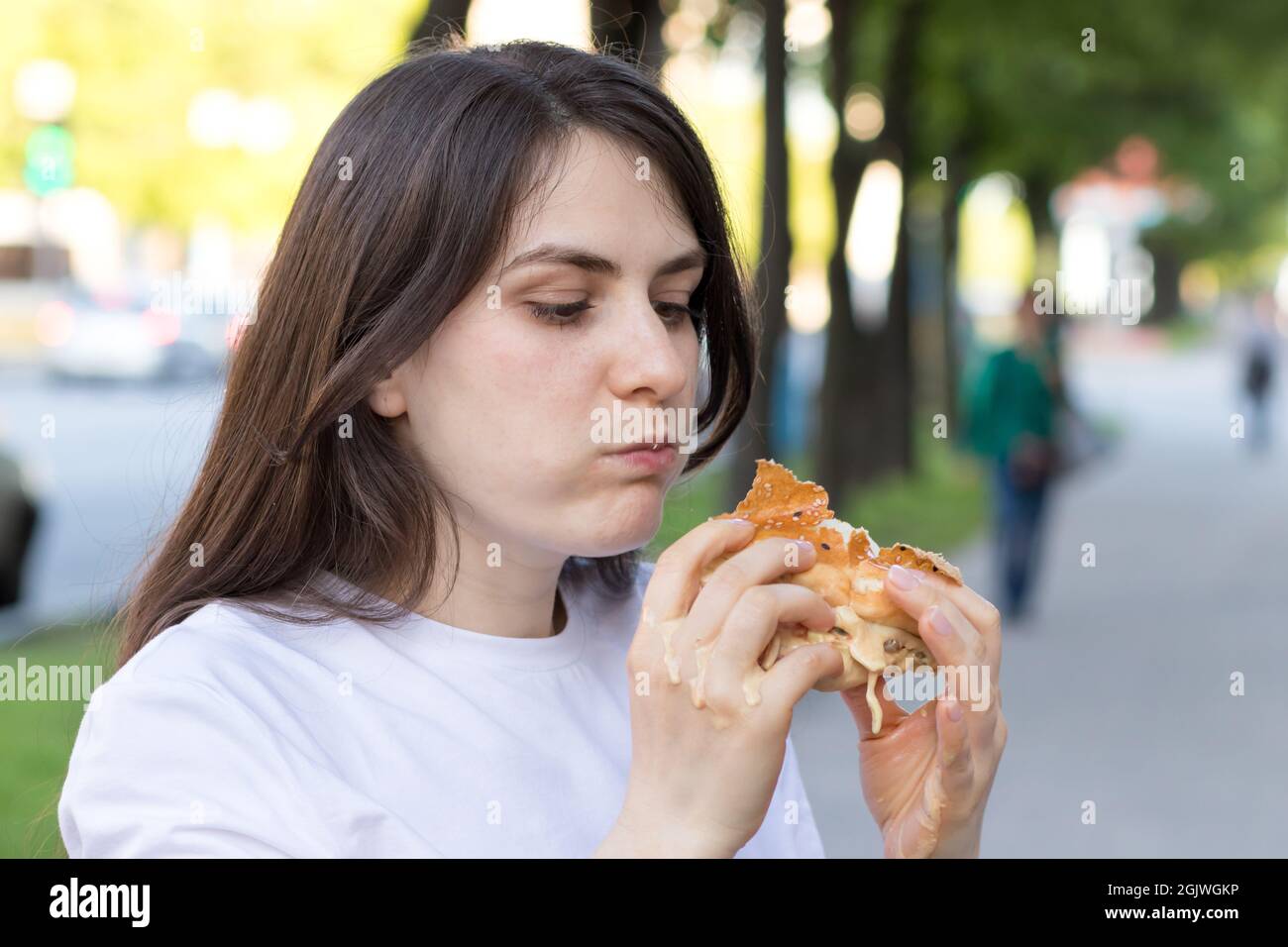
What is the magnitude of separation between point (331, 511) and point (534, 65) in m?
0.73

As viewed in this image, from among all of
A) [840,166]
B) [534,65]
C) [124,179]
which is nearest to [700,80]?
[840,166]

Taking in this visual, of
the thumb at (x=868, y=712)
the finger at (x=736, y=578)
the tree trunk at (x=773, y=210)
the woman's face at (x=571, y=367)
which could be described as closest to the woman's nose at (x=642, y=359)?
the woman's face at (x=571, y=367)

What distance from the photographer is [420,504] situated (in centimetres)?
232

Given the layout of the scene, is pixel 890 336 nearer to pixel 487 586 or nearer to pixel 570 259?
pixel 487 586

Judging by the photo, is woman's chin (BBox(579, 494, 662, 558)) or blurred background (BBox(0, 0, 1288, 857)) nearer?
woman's chin (BBox(579, 494, 662, 558))

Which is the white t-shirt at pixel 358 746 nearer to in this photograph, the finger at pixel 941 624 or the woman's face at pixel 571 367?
the woman's face at pixel 571 367

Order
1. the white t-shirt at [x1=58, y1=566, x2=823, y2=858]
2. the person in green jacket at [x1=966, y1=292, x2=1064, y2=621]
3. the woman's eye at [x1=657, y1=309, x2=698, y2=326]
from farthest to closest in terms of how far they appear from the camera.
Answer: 1. the person in green jacket at [x1=966, y1=292, x2=1064, y2=621]
2. the woman's eye at [x1=657, y1=309, x2=698, y2=326]
3. the white t-shirt at [x1=58, y1=566, x2=823, y2=858]

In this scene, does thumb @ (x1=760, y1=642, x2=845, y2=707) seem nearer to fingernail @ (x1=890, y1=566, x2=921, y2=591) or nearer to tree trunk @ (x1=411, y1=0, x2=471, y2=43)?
fingernail @ (x1=890, y1=566, x2=921, y2=591)

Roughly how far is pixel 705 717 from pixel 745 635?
0.35ft

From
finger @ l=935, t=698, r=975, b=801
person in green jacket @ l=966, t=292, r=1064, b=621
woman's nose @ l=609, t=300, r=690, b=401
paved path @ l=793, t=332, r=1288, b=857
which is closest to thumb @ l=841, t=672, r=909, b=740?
finger @ l=935, t=698, r=975, b=801

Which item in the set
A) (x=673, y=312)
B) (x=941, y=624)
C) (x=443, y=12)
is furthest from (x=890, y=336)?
(x=941, y=624)

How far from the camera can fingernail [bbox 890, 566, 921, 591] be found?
207 cm

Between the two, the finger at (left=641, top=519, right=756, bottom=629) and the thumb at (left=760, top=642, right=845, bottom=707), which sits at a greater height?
the finger at (left=641, top=519, right=756, bottom=629)

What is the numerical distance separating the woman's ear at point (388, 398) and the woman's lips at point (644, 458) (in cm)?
35
